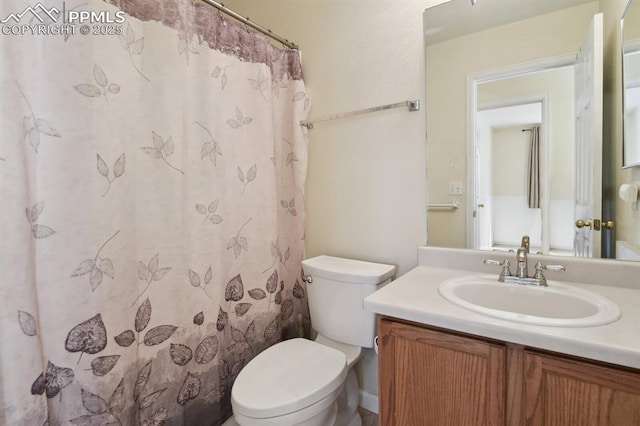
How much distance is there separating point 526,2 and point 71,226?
5.91 feet

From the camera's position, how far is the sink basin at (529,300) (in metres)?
0.82

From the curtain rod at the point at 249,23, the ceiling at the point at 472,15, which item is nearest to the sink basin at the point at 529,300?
the ceiling at the point at 472,15

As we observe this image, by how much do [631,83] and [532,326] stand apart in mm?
918

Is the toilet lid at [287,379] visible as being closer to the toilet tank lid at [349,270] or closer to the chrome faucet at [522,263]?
the toilet tank lid at [349,270]

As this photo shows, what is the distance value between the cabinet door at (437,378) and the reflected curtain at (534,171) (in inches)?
27.7

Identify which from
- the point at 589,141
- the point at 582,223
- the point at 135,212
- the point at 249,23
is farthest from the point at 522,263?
the point at 249,23

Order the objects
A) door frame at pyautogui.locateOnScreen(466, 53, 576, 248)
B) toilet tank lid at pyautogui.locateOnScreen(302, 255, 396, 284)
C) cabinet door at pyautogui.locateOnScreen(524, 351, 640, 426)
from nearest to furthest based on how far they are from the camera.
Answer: cabinet door at pyautogui.locateOnScreen(524, 351, 640, 426)
door frame at pyautogui.locateOnScreen(466, 53, 576, 248)
toilet tank lid at pyautogui.locateOnScreen(302, 255, 396, 284)

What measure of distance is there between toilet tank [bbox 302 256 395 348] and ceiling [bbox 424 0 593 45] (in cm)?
107

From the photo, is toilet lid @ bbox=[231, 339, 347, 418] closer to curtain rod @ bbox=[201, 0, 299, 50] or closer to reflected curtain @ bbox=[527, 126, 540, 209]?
reflected curtain @ bbox=[527, 126, 540, 209]

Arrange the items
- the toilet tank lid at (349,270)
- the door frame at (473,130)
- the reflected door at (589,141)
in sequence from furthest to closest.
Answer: the toilet tank lid at (349,270) < the door frame at (473,130) < the reflected door at (589,141)

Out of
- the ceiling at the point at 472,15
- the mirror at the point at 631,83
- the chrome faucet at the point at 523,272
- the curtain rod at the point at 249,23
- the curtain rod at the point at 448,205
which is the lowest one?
the chrome faucet at the point at 523,272

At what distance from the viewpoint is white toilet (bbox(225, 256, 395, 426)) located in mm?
1037

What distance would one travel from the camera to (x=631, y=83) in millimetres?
1017

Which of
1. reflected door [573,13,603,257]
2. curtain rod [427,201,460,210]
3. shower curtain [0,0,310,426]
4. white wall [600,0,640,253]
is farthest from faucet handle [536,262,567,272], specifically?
shower curtain [0,0,310,426]
